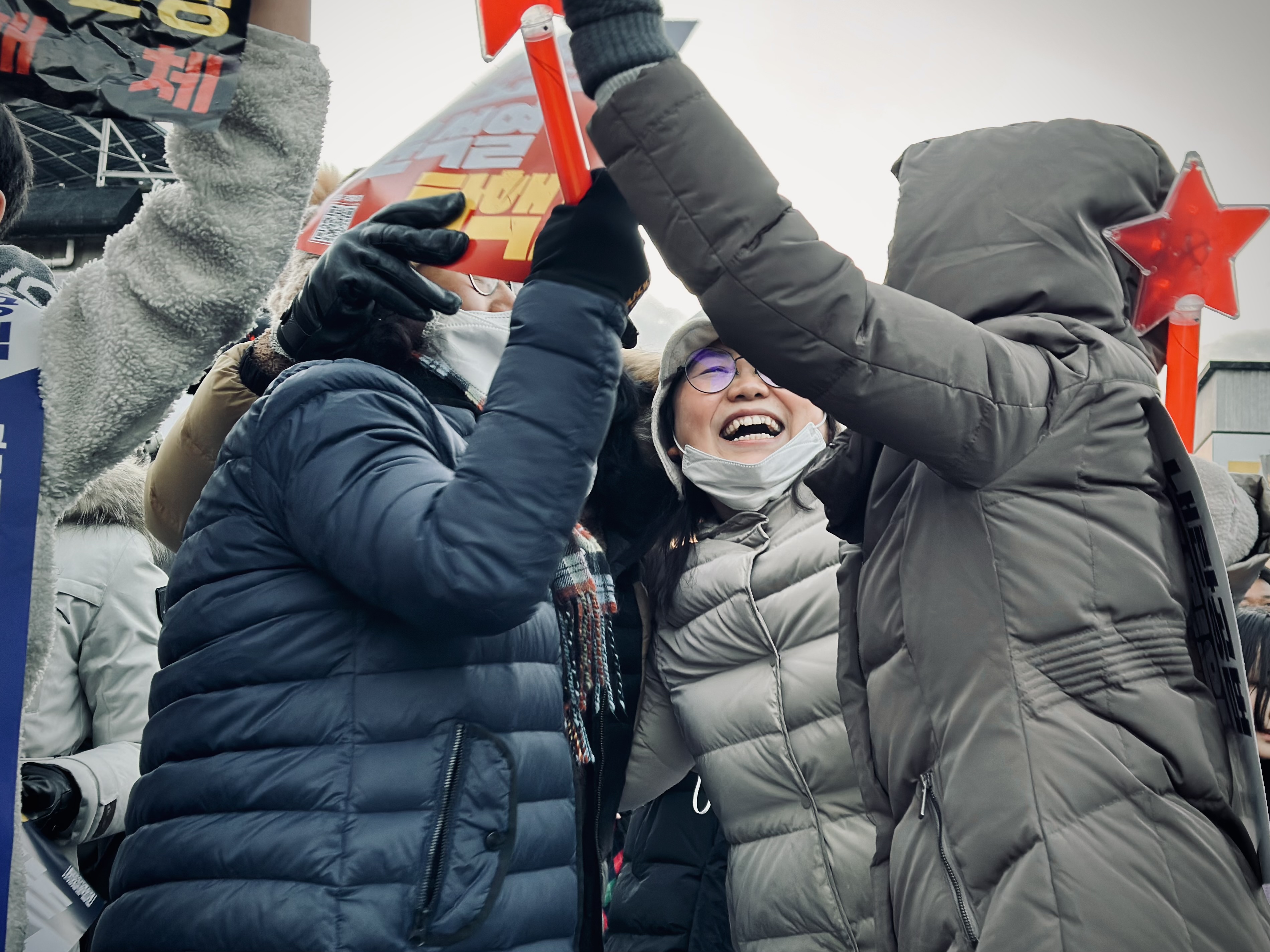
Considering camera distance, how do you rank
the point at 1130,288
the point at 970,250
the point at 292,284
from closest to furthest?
the point at 970,250 → the point at 1130,288 → the point at 292,284

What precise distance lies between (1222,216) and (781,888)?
148cm

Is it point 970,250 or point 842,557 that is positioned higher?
point 970,250

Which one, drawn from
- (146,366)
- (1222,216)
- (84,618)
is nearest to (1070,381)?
(1222,216)

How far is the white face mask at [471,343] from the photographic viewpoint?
6.22 ft

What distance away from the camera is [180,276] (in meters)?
1.50

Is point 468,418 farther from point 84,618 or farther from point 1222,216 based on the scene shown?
point 84,618

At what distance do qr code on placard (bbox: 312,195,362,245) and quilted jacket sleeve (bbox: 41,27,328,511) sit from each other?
7.8 inches

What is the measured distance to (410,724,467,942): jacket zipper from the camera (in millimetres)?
1358

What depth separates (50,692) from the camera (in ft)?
8.69

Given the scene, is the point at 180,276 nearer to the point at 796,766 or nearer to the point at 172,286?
the point at 172,286

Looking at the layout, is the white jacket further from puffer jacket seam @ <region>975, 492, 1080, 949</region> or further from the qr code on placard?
puffer jacket seam @ <region>975, 492, 1080, 949</region>

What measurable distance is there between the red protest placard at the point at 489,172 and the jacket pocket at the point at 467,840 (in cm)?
64

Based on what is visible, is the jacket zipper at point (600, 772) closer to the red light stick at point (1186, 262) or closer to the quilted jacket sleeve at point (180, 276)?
the quilted jacket sleeve at point (180, 276)

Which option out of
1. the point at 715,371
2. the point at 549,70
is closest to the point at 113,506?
the point at 715,371
